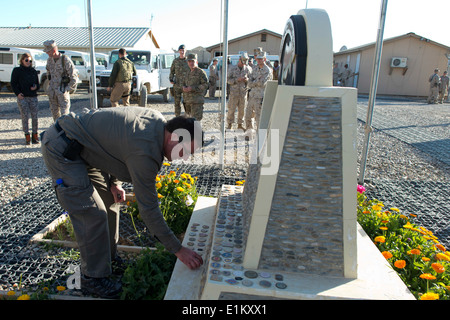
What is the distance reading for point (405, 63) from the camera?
21.9 m

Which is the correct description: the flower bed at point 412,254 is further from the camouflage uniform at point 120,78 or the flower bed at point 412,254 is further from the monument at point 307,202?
the camouflage uniform at point 120,78

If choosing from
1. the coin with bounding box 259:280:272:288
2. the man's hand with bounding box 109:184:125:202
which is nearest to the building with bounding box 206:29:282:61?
the man's hand with bounding box 109:184:125:202

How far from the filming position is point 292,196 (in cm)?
209

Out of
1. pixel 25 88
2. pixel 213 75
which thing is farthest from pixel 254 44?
pixel 25 88

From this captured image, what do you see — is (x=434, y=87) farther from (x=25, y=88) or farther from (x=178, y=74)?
(x=25, y=88)

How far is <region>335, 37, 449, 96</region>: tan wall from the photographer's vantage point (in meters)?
22.1

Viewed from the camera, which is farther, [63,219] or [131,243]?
[63,219]

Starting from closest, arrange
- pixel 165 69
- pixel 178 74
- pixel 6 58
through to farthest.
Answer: pixel 178 74 → pixel 165 69 → pixel 6 58

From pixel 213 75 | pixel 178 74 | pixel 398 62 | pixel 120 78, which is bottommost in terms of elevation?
pixel 120 78

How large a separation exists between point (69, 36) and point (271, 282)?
34097 millimetres

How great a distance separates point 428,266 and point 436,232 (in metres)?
→ 1.59

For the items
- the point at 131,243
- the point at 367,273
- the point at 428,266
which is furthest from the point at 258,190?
the point at 131,243

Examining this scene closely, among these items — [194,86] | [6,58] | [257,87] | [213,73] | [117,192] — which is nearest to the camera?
[117,192]
